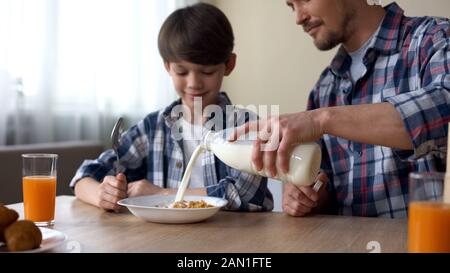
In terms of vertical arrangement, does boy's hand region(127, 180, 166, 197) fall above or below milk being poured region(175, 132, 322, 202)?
below

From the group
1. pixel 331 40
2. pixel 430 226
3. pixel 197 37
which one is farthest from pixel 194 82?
pixel 430 226

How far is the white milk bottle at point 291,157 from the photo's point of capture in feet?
3.57

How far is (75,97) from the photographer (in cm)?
285

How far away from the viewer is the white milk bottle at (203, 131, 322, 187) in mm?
1088

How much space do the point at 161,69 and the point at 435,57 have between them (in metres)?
2.31

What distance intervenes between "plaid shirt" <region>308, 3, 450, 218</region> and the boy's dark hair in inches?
13.3

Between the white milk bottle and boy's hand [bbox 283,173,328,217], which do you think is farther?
boy's hand [bbox 283,173,328,217]

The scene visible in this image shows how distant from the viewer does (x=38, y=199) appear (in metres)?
1.21

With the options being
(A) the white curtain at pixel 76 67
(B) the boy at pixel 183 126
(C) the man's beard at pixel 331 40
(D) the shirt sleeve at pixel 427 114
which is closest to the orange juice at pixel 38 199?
(B) the boy at pixel 183 126

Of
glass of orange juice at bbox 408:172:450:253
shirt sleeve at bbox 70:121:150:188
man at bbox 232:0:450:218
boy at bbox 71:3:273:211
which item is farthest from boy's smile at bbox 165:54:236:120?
glass of orange juice at bbox 408:172:450:253

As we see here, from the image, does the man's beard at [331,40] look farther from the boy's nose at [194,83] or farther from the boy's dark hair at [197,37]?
the boy's nose at [194,83]

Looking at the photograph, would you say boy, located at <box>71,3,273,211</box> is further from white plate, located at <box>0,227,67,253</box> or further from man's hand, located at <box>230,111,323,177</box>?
white plate, located at <box>0,227,67,253</box>

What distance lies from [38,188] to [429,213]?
0.81 m

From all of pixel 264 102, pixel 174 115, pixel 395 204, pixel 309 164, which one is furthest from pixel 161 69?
pixel 309 164
